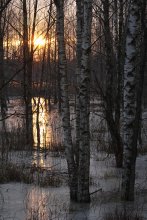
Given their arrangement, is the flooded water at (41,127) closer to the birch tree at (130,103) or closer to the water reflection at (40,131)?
the water reflection at (40,131)

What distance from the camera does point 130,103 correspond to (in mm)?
6539

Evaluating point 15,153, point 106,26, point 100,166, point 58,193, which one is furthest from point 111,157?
point 58,193

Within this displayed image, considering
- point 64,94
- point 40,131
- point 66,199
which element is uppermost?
point 64,94

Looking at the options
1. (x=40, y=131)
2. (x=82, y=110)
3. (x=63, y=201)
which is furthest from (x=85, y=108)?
(x=40, y=131)

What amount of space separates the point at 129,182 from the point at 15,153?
5.47 m

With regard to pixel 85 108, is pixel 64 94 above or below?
above

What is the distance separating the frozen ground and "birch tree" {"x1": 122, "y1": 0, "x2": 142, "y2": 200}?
0.39 m

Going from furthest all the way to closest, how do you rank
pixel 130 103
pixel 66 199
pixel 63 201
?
pixel 66 199 < pixel 63 201 < pixel 130 103

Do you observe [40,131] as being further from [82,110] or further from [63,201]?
[82,110]

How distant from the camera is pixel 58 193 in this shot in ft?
23.6

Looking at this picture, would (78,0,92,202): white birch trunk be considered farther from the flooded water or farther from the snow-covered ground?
the flooded water

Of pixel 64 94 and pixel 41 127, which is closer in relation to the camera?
pixel 64 94

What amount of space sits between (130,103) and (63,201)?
1.83 m

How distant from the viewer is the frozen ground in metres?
5.95
